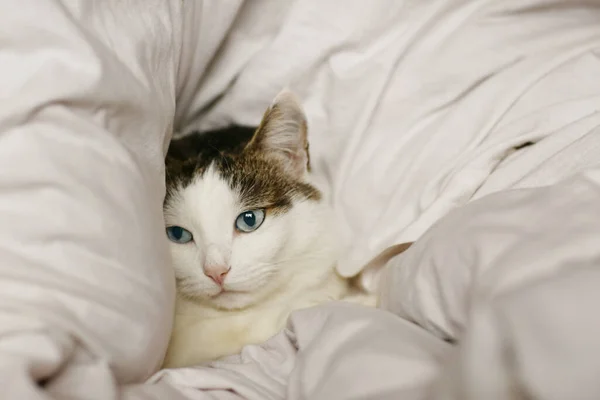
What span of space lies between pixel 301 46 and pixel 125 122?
539 mm

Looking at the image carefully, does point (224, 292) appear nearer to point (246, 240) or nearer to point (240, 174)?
point (246, 240)

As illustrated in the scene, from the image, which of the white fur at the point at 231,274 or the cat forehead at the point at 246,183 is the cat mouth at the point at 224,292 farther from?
the cat forehead at the point at 246,183

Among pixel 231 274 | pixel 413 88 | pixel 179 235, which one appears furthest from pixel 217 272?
pixel 413 88

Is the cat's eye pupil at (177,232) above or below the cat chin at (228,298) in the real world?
above

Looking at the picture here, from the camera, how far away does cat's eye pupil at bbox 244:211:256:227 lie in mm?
1046

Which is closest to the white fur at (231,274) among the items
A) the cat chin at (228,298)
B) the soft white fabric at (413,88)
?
the cat chin at (228,298)

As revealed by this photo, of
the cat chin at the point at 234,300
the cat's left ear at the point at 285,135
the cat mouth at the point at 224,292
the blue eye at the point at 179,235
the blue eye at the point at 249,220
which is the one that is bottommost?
the cat chin at the point at 234,300

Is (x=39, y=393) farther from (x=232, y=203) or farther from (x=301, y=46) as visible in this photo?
(x=301, y=46)

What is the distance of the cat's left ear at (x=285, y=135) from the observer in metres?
1.04

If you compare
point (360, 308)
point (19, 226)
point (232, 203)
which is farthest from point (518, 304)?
point (232, 203)

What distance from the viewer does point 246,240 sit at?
101 centimetres

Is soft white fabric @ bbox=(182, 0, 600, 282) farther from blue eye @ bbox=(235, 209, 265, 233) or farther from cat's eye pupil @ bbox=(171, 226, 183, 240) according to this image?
cat's eye pupil @ bbox=(171, 226, 183, 240)

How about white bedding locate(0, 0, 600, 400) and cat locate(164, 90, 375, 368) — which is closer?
white bedding locate(0, 0, 600, 400)

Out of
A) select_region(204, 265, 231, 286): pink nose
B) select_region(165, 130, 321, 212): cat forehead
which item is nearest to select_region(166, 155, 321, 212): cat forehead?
select_region(165, 130, 321, 212): cat forehead
